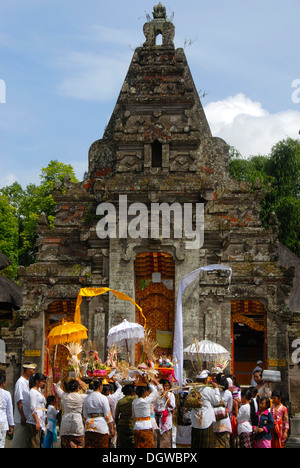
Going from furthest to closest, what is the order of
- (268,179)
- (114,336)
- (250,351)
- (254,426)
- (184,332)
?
(268,179)
(250,351)
(184,332)
(114,336)
(254,426)

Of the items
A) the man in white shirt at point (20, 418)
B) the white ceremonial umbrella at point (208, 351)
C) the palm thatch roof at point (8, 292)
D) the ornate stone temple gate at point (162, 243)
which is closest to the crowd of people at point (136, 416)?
the man in white shirt at point (20, 418)

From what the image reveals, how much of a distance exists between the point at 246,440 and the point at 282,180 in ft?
93.7

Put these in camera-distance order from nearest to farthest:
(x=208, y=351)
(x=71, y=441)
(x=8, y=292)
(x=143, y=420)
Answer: (x=71, y=441), (x=143, y=420), (x=208, y=351), (x=8, y=292)

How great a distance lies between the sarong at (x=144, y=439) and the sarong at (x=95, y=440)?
1.81 ft

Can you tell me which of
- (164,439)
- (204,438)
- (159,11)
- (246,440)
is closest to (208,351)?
(164,439)

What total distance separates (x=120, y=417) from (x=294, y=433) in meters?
8.88

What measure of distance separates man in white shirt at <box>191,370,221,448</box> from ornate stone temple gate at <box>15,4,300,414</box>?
9.09 meters

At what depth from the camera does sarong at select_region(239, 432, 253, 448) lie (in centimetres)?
1212

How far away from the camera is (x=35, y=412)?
40.3 feet

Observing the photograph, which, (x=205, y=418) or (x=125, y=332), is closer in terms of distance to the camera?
(x=205, y=418)

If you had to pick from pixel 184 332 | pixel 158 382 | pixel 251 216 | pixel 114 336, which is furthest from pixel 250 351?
pixel 158 382

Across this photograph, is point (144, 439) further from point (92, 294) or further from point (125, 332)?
point (92, 294)

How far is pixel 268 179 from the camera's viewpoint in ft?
129

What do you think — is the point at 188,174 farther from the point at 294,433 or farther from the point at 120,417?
the point at 120,417
